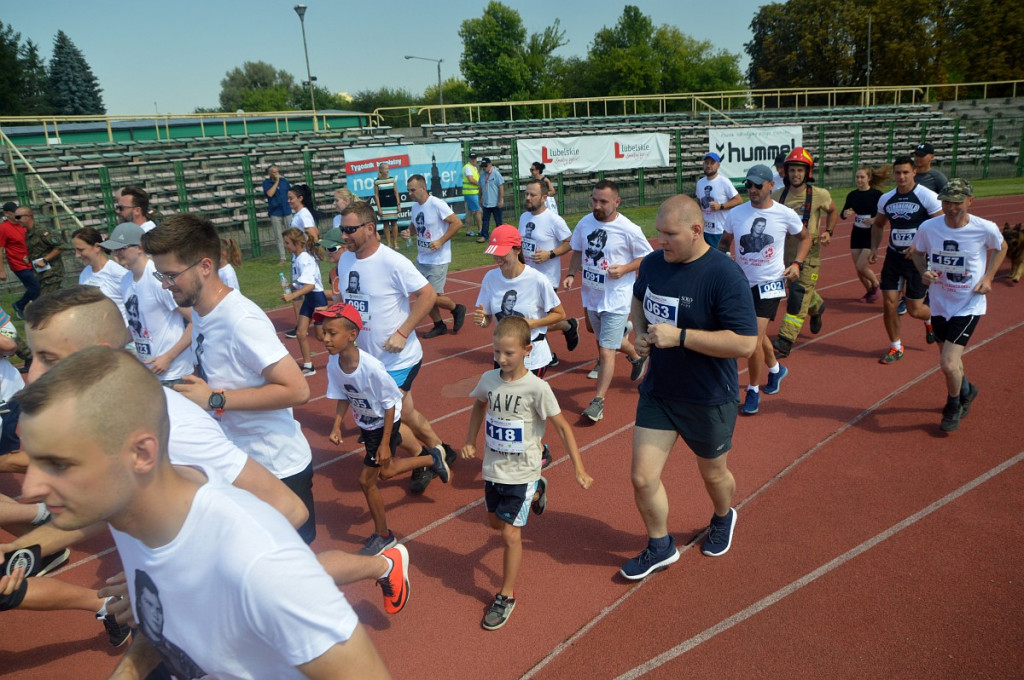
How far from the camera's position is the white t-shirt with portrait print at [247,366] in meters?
3.58

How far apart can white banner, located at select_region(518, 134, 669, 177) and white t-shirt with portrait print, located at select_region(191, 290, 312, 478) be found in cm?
1984

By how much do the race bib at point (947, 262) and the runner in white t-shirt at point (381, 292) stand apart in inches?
181

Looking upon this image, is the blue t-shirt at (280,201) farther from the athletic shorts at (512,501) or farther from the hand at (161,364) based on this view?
the athletic shorts at (512,501)

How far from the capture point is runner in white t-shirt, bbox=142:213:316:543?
3473 mm

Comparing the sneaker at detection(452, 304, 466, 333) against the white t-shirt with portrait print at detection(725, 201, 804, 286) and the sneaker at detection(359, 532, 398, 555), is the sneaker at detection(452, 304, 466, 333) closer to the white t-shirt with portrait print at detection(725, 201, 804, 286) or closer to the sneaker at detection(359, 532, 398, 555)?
the white t-shirt with portrait print at detection(725, 201, 804, 286)

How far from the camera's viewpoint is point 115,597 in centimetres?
292

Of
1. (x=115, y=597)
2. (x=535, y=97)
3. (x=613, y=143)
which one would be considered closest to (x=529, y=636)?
(x=115, y=597)

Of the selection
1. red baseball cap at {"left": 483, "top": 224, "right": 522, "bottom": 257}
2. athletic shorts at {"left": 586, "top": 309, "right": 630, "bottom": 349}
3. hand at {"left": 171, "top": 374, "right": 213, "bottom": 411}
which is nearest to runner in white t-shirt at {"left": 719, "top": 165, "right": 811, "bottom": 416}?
athletic shorts at {"left": 586, "top": 309, "right": 630, "bottom": 349}

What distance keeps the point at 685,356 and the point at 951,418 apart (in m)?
3.59

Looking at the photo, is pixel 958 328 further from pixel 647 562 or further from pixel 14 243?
pixel 14 243

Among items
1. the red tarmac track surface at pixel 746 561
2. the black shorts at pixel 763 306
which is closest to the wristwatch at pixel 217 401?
the red tarmac track surface at pixel 746 561

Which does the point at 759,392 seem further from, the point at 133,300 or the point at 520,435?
the point at 133,300

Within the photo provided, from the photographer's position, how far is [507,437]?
438 cm

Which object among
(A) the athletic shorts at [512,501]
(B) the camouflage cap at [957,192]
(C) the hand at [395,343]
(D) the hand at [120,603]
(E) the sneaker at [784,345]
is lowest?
(E) the sneaker at [784,345]
